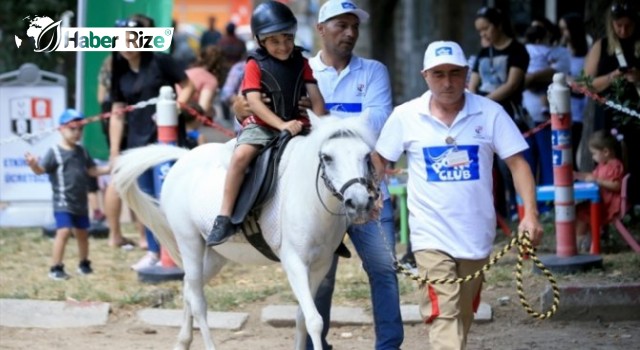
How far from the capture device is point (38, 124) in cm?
1376

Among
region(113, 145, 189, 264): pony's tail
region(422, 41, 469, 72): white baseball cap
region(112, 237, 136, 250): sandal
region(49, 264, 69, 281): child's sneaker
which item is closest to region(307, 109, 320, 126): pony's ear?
region(422, 41, 469, 72): white baseball cap

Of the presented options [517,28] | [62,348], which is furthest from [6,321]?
[517,28]

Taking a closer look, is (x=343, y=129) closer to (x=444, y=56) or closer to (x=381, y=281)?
(x=444, y=56)

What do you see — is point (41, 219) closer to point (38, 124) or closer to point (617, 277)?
point (38, 124)

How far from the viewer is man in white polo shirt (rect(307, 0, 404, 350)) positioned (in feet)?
Result: 23.6

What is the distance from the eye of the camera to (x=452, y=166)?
6.20m

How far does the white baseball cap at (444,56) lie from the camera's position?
6.16 meters

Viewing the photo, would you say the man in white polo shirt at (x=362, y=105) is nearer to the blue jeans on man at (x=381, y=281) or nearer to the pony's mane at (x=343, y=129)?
the blue jeans on man at (x=381, y=281)

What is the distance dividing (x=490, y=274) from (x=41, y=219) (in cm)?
571

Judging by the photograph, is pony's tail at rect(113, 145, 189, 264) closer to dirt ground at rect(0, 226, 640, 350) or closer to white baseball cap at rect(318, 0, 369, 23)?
dirt ground at rect(0, 226, 640, 350)

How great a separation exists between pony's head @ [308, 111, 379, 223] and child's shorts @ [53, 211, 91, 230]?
4.40 metres

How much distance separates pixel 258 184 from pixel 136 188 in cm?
183

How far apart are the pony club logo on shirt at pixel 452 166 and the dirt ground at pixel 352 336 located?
2.24 m

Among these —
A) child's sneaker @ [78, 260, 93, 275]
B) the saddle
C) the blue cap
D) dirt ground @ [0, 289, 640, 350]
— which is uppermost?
the blue cap
